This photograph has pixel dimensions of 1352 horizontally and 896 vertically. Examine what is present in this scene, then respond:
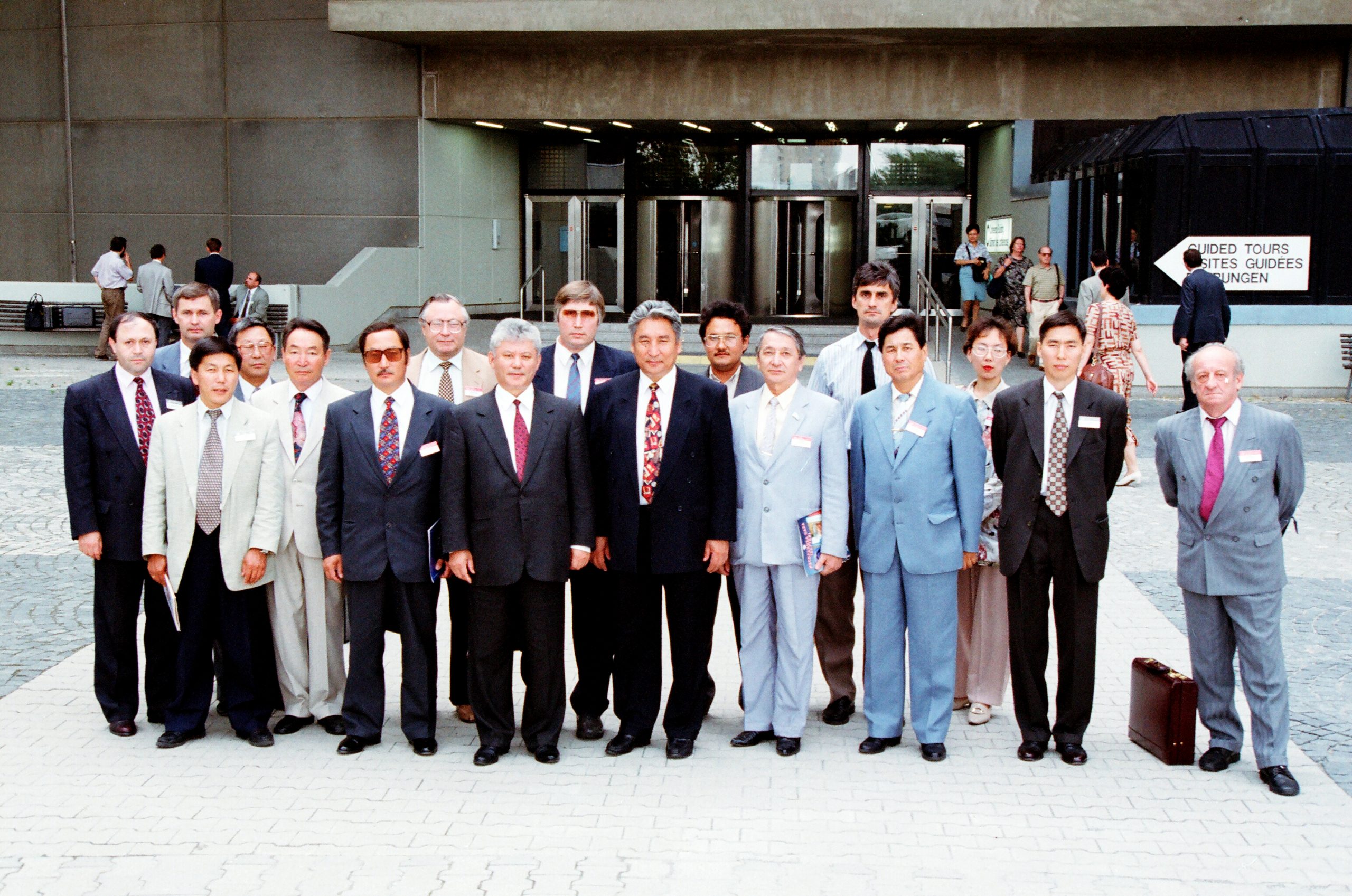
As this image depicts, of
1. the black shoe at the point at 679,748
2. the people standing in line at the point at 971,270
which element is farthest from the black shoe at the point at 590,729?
the people standing in line at the point at 971,270

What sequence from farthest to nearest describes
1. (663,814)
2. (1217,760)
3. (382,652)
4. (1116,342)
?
(1116,342) < (382,652) < (1217,760) < (663,814)

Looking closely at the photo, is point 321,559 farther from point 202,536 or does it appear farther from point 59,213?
point 59,213

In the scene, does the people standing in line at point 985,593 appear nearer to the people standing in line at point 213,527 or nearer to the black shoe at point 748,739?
the black shoe at point 748,739

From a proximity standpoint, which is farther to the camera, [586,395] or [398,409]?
[586,395]

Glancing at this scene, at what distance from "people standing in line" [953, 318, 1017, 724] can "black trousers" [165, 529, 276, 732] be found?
9.76ft

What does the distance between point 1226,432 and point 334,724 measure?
12.5 ft

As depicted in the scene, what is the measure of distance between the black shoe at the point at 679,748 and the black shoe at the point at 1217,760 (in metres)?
2.01

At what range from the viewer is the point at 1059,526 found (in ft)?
18.1

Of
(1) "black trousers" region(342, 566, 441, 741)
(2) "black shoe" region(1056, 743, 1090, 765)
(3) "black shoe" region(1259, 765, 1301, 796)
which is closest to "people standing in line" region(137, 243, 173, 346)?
(1) "black trousers" region(342, 566, 441, 741)

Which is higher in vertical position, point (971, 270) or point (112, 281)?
point (971, 270)

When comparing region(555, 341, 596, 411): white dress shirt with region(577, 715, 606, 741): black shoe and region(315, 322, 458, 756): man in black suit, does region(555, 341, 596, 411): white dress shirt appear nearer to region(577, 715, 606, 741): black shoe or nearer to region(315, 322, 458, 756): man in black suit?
region(315, 322, 458, 756): man in black suit

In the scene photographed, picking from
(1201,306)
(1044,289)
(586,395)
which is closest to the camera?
(586,395)

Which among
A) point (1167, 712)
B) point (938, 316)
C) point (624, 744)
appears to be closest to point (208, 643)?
point (624, 744)

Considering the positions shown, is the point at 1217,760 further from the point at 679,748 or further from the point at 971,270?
the point at 971,270
